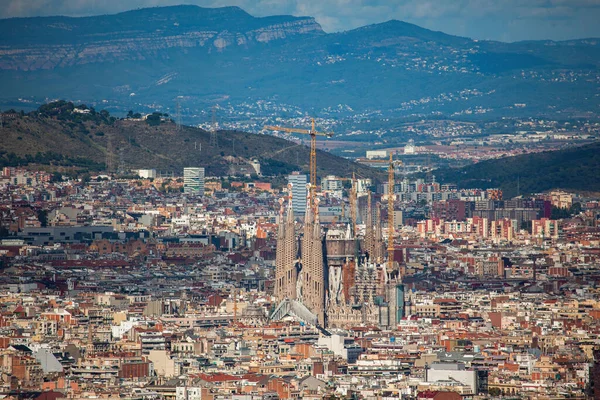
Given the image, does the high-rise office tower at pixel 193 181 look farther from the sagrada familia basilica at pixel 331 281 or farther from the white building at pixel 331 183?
the sagrada familia basilica at pixel 331 281

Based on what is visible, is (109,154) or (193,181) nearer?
(193,181)

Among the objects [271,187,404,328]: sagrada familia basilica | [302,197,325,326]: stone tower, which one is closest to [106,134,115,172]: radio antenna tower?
[271,187,404,328]: sagrada familia basilica

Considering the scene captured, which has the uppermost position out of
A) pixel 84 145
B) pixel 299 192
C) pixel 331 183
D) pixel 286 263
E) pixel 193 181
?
pixel 84 145

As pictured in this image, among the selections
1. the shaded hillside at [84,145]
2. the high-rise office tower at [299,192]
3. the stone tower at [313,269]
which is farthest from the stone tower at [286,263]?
the shaded hillside at [84,145]

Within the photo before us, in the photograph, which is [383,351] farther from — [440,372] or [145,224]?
[145,224]

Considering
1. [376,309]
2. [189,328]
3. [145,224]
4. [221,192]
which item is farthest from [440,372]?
[221,192]

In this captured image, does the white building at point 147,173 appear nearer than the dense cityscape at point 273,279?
No

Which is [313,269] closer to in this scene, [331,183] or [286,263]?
[286,263]

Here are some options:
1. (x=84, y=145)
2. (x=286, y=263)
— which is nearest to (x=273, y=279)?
(x=286, y=263)
